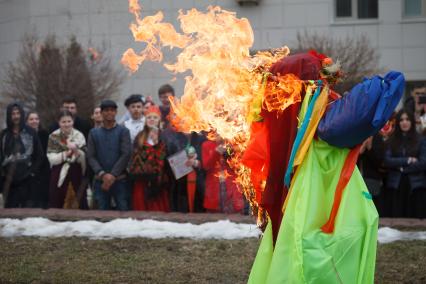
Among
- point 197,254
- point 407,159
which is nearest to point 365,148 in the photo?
point 407,159

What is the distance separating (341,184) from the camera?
4.57 m

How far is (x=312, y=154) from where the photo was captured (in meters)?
4.61

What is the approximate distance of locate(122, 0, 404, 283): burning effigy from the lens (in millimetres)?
4406

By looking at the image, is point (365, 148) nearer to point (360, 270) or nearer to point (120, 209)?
point (120, 209)

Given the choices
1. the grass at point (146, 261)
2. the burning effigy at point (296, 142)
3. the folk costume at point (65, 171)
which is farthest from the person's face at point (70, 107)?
the burning effigy at point (296, 142)

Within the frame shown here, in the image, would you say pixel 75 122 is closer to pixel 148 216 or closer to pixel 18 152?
pixel 18 152

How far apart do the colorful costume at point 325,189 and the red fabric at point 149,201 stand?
5.15 m

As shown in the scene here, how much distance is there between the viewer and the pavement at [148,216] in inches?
342

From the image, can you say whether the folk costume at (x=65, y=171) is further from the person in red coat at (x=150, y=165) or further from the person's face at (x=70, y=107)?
the person in red coat at (x=150, y=165)

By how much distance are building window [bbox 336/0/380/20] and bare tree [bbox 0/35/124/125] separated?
5.63 m

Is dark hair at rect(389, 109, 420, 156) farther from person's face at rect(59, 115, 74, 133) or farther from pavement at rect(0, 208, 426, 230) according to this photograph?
person's face at rect(59, 115, 74, 133)

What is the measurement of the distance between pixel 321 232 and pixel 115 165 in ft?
18.3

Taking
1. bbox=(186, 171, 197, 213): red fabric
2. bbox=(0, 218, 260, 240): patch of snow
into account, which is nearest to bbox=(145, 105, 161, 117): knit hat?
bbox=(186, 171, 197, 213): red fabric

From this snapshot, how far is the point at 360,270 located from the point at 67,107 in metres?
6.97
